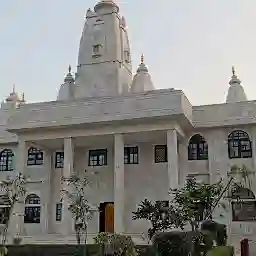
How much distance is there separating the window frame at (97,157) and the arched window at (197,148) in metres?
4.36

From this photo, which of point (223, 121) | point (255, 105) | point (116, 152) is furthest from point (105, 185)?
point (255, 105)

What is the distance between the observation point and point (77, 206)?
63.4ft

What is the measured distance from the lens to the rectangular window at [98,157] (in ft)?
79.4

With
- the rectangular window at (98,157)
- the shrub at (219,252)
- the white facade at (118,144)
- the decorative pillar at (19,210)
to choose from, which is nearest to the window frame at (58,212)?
the white facade at (118,144)

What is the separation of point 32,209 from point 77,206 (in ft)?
20.1

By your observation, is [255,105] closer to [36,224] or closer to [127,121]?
[127,121]

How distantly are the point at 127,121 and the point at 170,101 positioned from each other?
2.13 m

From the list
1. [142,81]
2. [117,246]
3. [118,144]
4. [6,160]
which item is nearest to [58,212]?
[6,160]

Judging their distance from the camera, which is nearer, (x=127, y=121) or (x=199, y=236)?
(x=199, y=236)

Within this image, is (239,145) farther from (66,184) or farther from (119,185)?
(66,184)

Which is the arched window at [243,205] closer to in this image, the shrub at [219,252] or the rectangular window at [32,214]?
the shrub at [219,252]

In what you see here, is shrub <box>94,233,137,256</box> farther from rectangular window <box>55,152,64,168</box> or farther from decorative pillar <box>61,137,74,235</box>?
rectangular window <box>55,152,64,168</box>

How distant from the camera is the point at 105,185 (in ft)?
77.8

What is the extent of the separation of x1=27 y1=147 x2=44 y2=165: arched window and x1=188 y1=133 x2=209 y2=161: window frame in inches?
314
